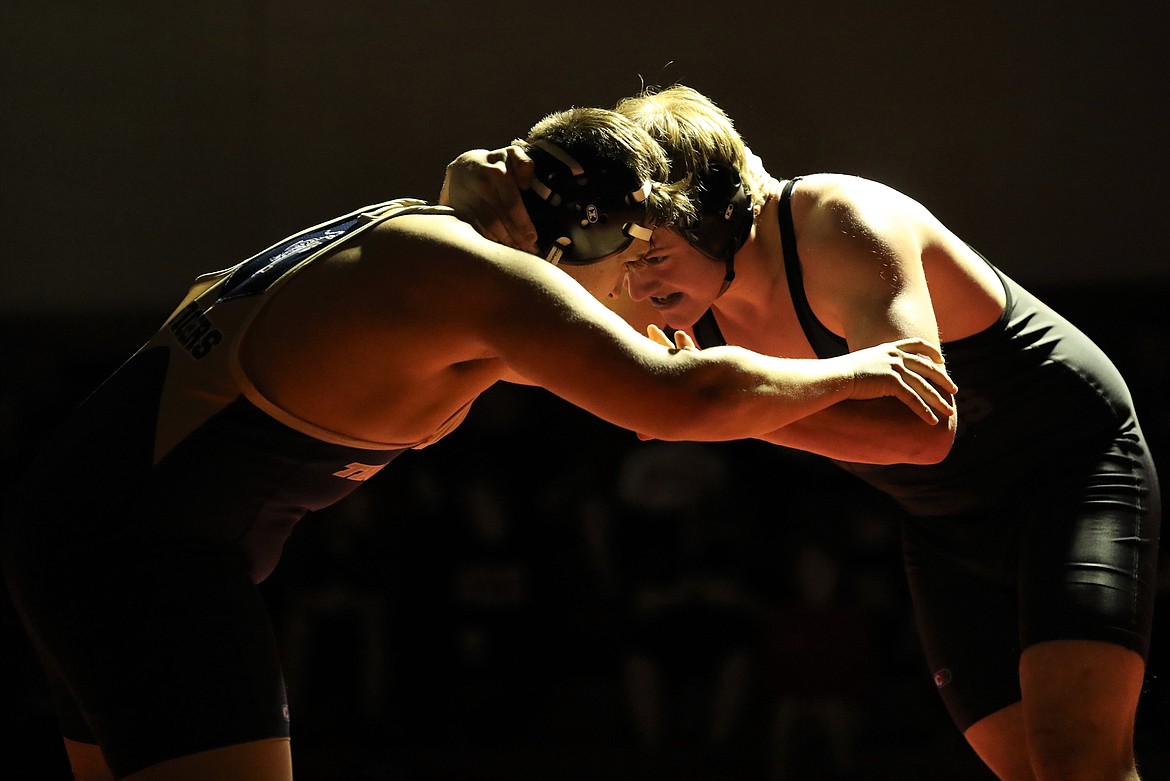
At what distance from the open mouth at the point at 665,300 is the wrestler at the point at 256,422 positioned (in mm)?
628

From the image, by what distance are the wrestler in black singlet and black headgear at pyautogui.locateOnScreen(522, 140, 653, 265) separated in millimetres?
445

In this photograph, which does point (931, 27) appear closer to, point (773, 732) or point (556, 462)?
point (556, 462)

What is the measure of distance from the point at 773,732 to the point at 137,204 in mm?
3417

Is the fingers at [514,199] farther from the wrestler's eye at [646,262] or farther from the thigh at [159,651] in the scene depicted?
the thigh at [159,651]

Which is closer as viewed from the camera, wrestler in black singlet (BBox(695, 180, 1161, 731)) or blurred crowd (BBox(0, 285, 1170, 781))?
wrestler in black singlet (BBox(695, 180, 1161, 731))

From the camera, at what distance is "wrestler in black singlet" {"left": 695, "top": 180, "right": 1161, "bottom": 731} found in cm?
197

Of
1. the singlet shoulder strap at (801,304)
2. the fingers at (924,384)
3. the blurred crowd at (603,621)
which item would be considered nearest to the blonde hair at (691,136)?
the singlet shoulder strap at (801,304)

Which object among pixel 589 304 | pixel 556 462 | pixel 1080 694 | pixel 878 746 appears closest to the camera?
pixel 589 304

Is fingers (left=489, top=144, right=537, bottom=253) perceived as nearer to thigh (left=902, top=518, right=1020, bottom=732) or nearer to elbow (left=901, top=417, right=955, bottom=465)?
elbow (left=901, top=417, right=955, bottom=465)

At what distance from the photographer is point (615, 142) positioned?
1.80 metres

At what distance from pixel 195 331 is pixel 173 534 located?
0.29m

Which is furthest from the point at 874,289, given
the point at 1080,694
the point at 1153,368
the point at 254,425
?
the point at 1153,368

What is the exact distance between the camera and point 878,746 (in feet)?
14.0

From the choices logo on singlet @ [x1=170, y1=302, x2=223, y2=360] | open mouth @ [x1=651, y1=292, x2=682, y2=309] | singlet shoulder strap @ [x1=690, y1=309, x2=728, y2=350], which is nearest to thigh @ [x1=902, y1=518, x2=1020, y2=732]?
singlet shoulder strap @ [x1=690, y1=309, x2=728, y2=350]
